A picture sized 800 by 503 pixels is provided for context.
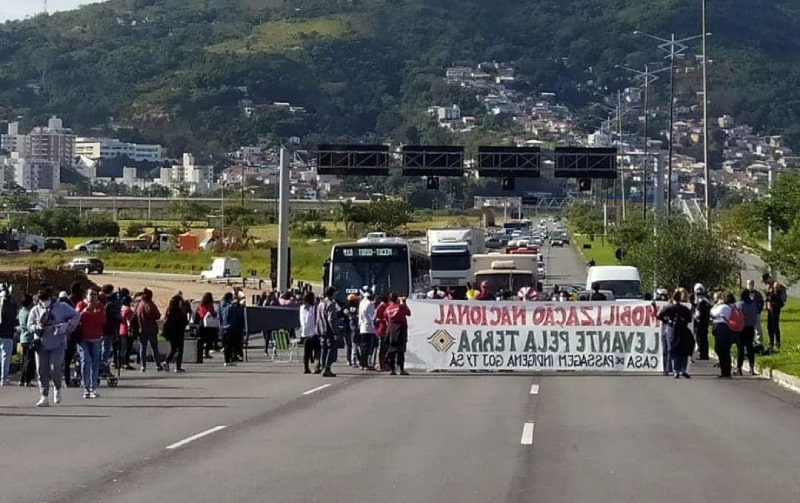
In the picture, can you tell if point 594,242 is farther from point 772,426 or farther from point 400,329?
point 772,426

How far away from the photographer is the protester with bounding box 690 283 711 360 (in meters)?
32.9

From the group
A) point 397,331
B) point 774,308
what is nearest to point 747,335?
point 774,308

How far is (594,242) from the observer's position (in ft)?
433

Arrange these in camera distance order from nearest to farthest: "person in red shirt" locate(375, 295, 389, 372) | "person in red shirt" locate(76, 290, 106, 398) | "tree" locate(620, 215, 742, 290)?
"person in red shirt" locate(76, 290, 106, 398) → "person in red shirt" locate(375, 295, 389, 372) → "tree" locate(620, 215, 742, 290)

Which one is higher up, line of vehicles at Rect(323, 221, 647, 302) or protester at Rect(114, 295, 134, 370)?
line of vehicles at Rect(323, 221, 647, 302)

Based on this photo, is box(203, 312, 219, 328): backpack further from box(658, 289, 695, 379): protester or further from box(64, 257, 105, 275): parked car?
box(64, 257, 105, 275): parked car

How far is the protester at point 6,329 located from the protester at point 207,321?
881 centimetres

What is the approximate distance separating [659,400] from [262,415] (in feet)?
22.3

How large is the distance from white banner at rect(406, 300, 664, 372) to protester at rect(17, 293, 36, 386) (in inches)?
329

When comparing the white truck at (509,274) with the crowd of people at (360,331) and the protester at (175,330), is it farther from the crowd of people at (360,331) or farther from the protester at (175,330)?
the protester at (175,330)

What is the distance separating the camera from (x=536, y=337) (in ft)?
102

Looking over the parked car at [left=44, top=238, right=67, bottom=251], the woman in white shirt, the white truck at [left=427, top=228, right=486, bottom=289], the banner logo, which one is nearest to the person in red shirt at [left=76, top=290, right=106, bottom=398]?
the banner logo

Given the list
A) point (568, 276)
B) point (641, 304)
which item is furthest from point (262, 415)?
point (568, 276)

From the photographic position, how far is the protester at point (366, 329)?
30.7 metres
